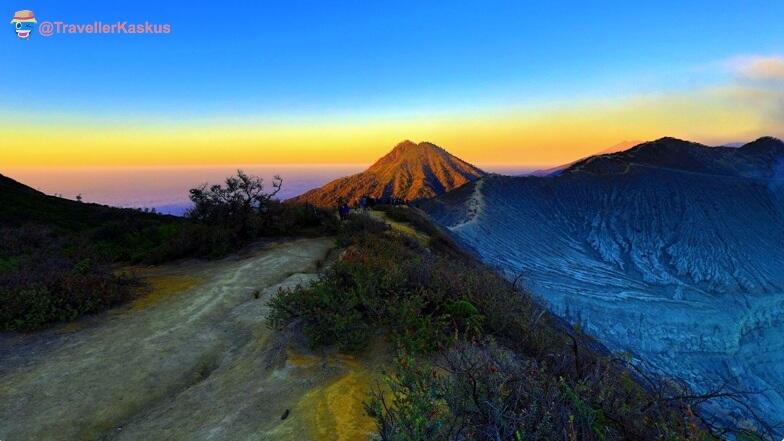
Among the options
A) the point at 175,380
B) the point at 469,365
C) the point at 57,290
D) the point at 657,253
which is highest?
the point at 469,365

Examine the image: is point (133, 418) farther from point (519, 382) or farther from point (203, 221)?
point (203, 221)

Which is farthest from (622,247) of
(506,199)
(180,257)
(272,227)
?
(180,257)

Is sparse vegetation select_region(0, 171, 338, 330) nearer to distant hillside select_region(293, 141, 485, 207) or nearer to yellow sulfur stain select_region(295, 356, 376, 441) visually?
yellow sulfur stain select_region(295, 356, 376, 441)

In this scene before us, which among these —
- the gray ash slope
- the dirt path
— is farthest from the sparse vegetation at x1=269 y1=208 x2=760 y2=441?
the gray ash slope

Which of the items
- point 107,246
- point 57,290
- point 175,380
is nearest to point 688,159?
point 107,246

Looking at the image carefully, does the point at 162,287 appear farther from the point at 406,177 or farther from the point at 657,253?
the point at 406,177

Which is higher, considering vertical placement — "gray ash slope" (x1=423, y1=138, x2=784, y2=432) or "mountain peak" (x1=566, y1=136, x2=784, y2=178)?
"mountain peak" (x1=566, y1=136, x2=784, y2=178)
